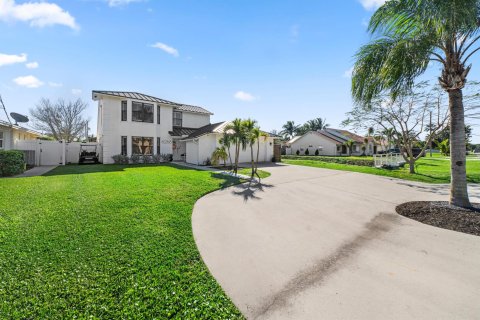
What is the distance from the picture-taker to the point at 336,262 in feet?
12.0

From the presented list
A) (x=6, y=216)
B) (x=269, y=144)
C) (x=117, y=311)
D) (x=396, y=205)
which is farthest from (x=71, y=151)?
(x=396, y=205)

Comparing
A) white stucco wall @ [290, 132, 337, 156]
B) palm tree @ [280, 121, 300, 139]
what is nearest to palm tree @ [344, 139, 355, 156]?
white stucco wall @ [290, 132, 337, 156]

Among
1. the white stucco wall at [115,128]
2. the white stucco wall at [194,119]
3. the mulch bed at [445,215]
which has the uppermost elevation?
the white stucco wall at [194,119]

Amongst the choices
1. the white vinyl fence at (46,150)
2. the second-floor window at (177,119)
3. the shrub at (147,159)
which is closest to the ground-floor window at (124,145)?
the shrub at (147,159)

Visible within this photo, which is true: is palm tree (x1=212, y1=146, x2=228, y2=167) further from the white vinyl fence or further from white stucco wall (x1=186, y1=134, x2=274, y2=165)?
the white vinyl fence

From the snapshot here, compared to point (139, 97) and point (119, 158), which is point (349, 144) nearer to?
point (139, 97)

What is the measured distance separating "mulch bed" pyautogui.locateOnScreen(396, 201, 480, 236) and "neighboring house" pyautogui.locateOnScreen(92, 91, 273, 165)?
15202 millimetres

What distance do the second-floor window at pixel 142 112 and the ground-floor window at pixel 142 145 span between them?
1.76 meters

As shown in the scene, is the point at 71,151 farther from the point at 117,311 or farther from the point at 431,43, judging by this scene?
the point at 431,43

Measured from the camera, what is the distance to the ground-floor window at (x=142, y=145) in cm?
1934

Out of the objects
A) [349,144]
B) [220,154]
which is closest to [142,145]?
[220,154]

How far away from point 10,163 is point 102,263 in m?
12.0

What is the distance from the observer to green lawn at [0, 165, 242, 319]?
2566 millimetres

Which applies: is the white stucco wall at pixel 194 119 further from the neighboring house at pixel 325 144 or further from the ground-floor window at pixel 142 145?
the neighboring house at pixel 325 144
